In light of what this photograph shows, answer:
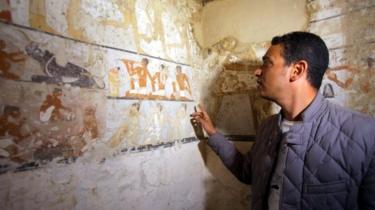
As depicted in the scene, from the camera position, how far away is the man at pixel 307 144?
0.87 meters

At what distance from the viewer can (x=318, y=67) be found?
1.02 metres

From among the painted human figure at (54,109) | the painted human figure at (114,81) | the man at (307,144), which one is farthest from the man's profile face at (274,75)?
the painted human figure at (54,109)

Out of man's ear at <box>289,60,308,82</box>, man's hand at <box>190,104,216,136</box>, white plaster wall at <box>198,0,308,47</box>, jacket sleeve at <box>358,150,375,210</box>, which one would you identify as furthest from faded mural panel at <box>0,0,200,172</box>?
jacket sleeve at <box>358,150,375,210</box>

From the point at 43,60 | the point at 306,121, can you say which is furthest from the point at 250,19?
the point at 43,60

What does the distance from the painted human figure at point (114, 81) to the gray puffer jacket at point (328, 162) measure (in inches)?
27.5

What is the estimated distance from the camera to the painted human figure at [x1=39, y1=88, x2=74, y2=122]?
0.77 meters

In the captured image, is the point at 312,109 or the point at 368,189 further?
the point at 312,109

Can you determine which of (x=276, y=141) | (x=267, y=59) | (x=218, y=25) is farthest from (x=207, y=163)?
(x=218, y=25)

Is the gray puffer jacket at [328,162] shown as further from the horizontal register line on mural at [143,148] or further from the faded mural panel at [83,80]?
the faded mural panel at [83,80]

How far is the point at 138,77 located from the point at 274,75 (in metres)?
A: 0.59

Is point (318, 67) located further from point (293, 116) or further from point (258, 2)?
point (258, 2)

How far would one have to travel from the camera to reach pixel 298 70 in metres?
1.02

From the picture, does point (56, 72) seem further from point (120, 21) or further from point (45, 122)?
point (120, 21)

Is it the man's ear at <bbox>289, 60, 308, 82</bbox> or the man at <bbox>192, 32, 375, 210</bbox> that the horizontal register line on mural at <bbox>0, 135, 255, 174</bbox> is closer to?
the man at <bbox>192, 32, 375, 210</bbox>
